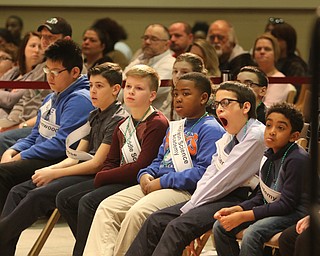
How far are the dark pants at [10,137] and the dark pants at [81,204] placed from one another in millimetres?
1422

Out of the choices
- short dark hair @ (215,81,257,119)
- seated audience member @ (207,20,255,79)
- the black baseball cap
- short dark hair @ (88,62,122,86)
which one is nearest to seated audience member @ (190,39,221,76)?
the black baseball cap

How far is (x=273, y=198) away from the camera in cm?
452

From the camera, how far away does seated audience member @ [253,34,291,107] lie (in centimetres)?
738

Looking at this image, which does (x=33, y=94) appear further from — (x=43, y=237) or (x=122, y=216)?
(x=122, y=216)

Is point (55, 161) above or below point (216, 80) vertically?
below

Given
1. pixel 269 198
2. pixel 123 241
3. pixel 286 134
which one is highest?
pixel 286 134

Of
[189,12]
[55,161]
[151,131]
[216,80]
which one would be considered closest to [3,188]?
[55,161]

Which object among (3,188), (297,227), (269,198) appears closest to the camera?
(297,227)

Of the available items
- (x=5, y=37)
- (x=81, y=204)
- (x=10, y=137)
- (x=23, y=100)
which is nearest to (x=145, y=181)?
(x=81, y=204)

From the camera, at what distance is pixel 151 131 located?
5258 millimetres

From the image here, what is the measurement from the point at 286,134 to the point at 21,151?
7.28 feet

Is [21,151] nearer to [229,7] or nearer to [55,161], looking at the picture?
[55,161]

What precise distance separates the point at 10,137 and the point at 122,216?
75.8 inches

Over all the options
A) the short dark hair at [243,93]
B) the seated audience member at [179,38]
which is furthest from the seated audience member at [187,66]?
the seated audience member at [179,38]
